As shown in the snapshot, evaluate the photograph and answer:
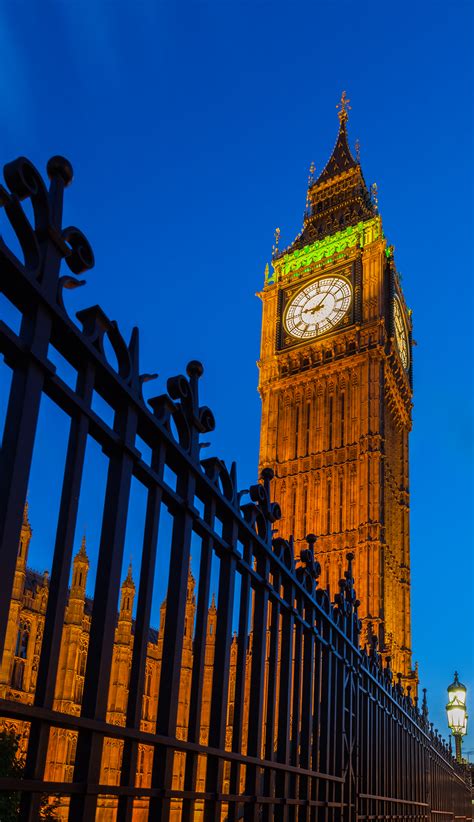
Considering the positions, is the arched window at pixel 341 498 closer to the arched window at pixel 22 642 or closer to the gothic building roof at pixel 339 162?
the arched window at pixel 22 642

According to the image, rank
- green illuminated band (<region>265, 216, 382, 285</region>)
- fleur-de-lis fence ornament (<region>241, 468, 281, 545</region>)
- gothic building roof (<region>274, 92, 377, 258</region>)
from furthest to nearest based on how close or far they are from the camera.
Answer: gothic building roof (<region>274, 92, 377, 258</region>) < green illuminated band (<region>265, 216, 382, 285</region>) < fleur-de-lis fence ornament (<region>241, 468, 281, 545</region>)

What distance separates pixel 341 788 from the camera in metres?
6.85

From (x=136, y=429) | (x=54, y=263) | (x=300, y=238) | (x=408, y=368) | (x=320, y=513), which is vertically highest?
(x=300, y=238)

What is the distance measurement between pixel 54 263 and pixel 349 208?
214ft

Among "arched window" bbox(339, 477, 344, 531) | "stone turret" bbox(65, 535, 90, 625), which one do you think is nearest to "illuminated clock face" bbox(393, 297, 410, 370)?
"arched window" bbox(339, 477, 344, 531)

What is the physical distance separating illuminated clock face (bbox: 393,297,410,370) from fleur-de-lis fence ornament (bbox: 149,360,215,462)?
53.4 m

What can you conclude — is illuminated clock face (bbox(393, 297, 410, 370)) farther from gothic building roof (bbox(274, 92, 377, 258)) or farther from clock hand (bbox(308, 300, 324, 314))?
gothic building roof (bbox(274, 92, 377, 258))

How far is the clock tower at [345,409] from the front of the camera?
49.7 meters

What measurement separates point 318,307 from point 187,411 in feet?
178

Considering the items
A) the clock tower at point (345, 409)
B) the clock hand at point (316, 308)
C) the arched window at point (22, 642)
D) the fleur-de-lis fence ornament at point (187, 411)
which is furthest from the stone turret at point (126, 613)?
the fleur-de-lis fence ornament at point (187, 411)

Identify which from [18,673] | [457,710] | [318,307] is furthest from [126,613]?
[318,307]

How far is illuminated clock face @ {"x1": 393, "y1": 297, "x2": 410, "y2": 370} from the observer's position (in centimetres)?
5683


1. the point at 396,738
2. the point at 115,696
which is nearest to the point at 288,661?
the point at 396,738

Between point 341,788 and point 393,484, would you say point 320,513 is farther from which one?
point 341,788
